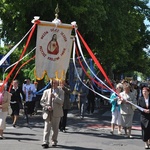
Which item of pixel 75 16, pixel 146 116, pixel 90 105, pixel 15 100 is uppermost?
pixel 75 16

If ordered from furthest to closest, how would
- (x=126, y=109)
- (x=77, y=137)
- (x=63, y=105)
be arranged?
(x=63, y=105), (x=126, y=109), (x=77, y=137)

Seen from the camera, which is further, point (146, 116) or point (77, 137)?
point (77, 137)

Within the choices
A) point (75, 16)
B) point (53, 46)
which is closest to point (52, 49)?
point (53, 46)

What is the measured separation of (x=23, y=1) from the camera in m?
16.8

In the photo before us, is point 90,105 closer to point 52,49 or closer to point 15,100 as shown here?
point 15,100

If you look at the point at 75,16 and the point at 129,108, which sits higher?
the point at 75,16

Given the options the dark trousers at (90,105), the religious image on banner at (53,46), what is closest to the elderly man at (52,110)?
the religious image on banner at (53,46)

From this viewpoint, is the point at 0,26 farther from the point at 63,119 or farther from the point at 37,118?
the point at 63,119

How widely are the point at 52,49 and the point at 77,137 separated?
3.01 meters

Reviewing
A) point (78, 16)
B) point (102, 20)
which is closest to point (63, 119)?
point (78, 16)

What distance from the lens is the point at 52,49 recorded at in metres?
9.84

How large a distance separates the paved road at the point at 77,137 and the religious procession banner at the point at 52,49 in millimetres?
1814

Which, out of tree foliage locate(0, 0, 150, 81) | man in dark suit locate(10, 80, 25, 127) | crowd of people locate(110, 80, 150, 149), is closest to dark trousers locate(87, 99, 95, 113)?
tree foliage locate(0, 0, 150, 81)

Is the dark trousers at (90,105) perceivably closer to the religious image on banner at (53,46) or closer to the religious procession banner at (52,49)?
the religious procession banner at (52,49)
